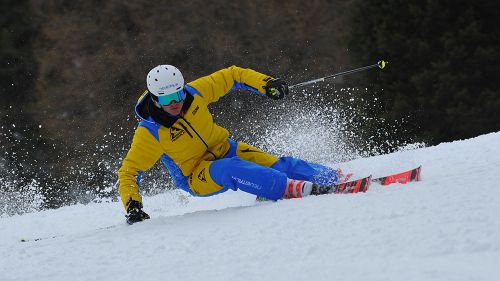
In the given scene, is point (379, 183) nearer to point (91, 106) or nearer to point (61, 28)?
point (91, 106)

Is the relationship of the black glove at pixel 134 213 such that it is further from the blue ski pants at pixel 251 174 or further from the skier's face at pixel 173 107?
the skier's face at pixel 173 107

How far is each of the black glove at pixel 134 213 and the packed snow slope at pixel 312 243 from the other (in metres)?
0.12

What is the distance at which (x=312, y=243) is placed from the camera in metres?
2.93

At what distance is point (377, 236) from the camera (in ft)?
9.08

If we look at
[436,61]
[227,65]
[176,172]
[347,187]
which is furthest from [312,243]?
[227,65]

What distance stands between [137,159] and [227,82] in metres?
0.98

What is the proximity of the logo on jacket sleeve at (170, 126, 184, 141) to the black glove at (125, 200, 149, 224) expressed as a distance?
1.82ft

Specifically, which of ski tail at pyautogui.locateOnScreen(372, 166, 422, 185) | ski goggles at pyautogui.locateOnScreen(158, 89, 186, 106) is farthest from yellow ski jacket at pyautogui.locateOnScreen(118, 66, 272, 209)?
ski tail at pyautogui.locateOnScreen(372, 166, 422, 185)

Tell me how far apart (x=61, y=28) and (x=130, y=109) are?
3.77m

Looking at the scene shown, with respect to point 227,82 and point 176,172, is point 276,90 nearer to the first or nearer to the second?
point 227,82

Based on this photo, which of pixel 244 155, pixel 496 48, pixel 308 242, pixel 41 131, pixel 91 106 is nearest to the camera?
pixel 308 242

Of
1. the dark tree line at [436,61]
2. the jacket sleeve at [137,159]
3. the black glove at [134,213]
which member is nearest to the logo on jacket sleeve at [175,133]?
the jacket sleeve at [137,159]

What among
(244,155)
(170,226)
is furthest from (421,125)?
(170,226)

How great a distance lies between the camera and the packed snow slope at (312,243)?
7.95ft
